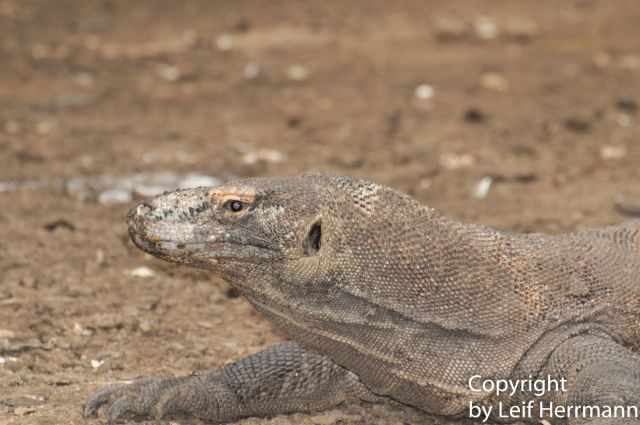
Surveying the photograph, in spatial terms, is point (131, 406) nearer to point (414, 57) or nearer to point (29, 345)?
point (29, 345)

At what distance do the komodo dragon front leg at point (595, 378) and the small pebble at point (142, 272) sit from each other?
2.75 m

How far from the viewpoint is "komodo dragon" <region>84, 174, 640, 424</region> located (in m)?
3.90

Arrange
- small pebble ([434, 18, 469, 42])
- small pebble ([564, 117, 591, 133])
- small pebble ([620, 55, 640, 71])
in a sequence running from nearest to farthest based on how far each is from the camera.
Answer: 1. small pebble ([564, 117, 591, 133])
2. small pebble ([620, 55, 640, 71])
3. small pebble ([434, 18, 469, 42])

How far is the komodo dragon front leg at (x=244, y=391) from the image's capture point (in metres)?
4.33

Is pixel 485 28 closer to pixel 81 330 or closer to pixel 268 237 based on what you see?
pixel 81 330

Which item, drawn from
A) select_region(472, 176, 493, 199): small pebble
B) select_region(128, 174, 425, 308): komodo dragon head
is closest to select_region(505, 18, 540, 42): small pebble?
select_region(472, 176, 493, 199): small pebble

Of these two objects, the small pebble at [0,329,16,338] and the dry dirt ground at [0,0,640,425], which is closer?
the small pebble at [0,329,16,338]

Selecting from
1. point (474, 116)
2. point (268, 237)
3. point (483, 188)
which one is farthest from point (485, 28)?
point (268, 237)

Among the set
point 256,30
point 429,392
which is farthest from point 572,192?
point 256,30

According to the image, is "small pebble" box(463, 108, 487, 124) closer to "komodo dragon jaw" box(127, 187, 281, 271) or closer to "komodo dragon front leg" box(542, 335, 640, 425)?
"komodo dragon front leg" box(542, 335, 640, 425)

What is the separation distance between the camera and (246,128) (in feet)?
30.6

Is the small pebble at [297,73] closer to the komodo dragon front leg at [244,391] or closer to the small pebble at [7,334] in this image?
the small pebble at [7,334]

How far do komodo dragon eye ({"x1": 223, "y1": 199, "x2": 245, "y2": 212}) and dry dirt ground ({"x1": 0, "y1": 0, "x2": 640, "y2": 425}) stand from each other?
95 centimetres

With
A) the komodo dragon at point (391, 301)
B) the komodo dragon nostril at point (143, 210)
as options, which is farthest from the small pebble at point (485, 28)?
the komodo dragon nostril at point (143, 210)
